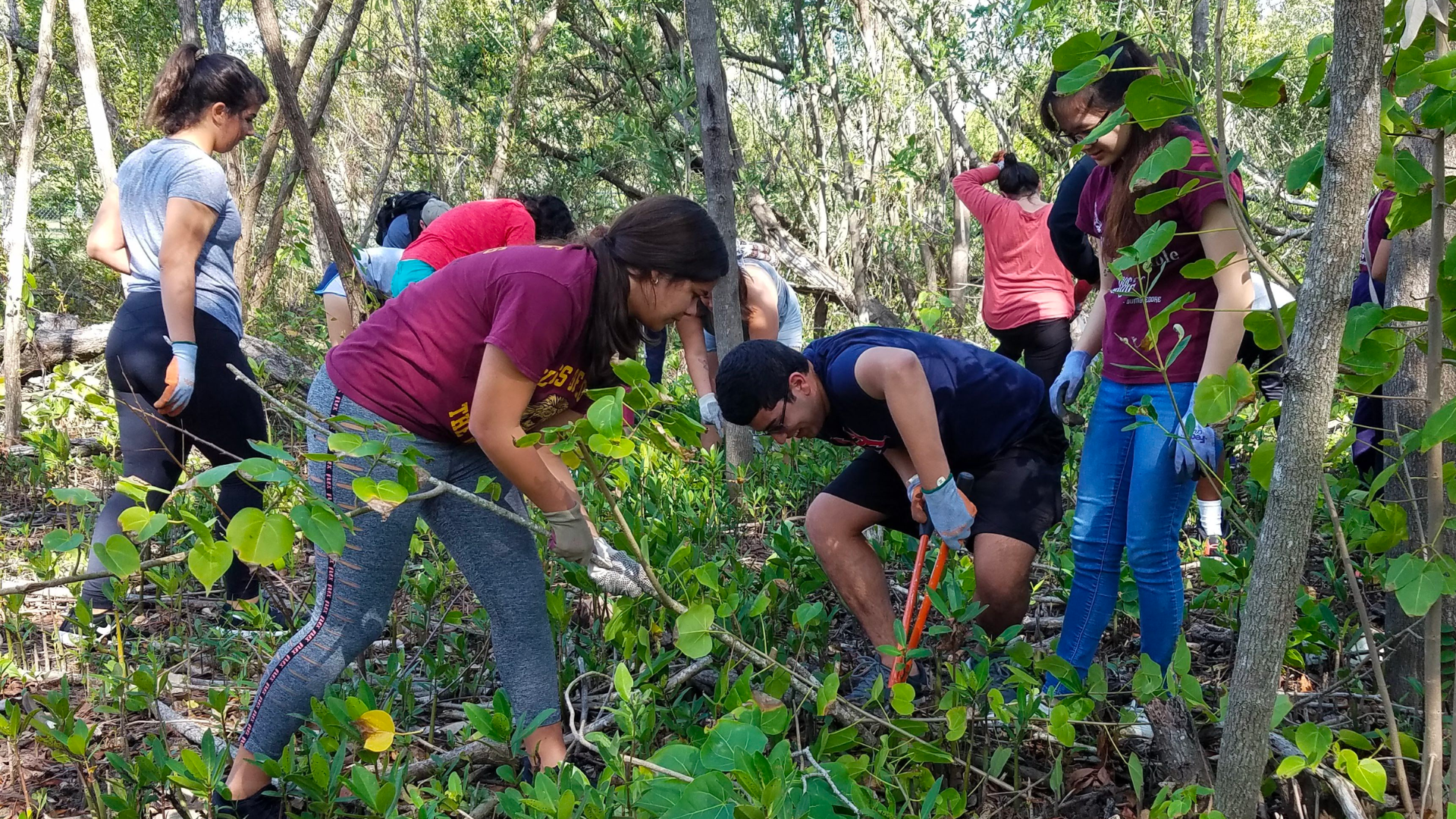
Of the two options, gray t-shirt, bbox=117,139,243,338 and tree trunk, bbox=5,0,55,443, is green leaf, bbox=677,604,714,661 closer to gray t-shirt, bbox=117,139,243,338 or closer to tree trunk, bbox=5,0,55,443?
gray t-shirt, bbox=117,139,243,338

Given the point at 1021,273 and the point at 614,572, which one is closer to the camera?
the point at 614,572

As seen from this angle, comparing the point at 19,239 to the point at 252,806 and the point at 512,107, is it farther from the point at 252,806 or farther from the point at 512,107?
the point at 512,107

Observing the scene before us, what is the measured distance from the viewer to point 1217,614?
309cm

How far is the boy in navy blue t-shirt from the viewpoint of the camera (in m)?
2.57

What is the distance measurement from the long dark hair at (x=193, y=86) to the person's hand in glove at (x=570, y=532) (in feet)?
6.13

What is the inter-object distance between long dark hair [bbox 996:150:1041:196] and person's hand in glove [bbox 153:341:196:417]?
13.1 ft

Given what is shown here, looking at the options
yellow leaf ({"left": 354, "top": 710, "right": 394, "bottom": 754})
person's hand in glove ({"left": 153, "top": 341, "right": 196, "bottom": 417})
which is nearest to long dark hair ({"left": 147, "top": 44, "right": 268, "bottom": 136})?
person's hand in glove ({"left": 153, "top": 341, "right": 196, "bottom": 417})

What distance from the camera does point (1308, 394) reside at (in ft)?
4.95

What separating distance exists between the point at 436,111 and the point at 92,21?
395 centimetres

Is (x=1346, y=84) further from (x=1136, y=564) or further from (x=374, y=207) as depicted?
(x=374, y=207)

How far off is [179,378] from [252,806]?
1456mm

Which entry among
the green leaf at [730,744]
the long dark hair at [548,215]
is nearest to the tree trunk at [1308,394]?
the green leaf at [730,744]

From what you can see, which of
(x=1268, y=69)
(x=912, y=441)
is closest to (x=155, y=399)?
(x=912, y=441)

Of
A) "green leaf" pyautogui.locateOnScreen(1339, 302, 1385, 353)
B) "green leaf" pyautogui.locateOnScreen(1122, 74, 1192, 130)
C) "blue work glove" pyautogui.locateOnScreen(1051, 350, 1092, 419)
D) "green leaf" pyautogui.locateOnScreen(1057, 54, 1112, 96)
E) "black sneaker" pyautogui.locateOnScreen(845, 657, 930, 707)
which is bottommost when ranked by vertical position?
"black sneaker" pyautogui.locateOnScreen(845, 657, 930, 707)
